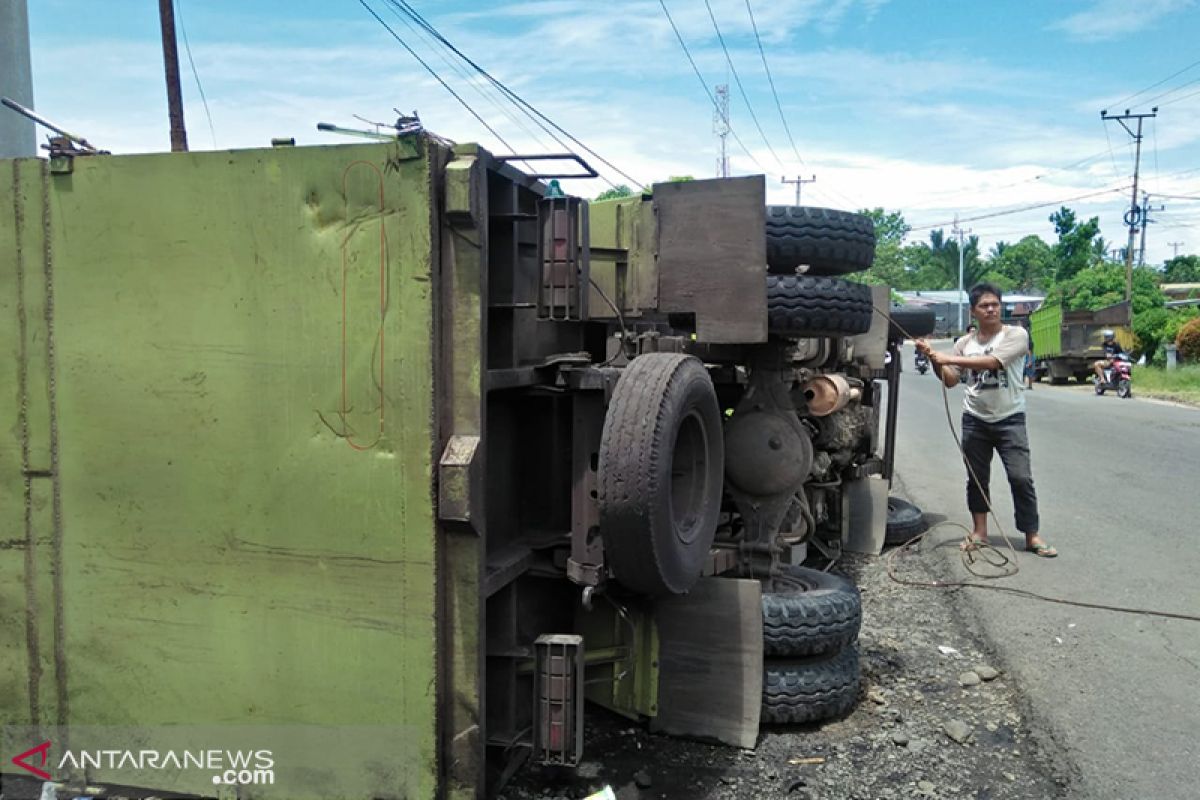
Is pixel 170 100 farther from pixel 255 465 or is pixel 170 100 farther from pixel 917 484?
pixel 255 465

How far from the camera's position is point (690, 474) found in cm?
353

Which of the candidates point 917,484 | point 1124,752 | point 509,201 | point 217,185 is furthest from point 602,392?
point 917,484

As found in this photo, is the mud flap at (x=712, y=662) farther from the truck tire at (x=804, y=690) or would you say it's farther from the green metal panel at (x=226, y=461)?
the green metal panel at (x=226, y=461)

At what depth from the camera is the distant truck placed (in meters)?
28.3

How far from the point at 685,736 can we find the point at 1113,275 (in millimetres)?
45179

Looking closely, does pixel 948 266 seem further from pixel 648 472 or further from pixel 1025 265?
pixel 648 472

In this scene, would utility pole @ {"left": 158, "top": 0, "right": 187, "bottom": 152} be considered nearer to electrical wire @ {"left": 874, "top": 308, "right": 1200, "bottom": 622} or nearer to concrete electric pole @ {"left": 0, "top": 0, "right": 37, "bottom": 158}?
concrete electric pole @ {"left": 0, "top": 0, "right": 37, "bottom": 158}

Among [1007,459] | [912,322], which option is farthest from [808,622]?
[912,322]

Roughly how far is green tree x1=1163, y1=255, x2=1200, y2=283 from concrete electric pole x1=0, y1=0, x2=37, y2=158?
269 feet

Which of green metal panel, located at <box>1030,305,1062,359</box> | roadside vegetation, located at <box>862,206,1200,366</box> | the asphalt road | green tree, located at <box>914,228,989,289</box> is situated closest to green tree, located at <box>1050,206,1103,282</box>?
roadside vegetation, located at <box>862,206,1200,366</box>

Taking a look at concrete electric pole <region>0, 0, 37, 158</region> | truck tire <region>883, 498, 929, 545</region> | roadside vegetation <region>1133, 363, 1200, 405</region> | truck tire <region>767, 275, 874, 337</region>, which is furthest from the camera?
roadside vegetation <region>1133, 363, 1200, 405</region>

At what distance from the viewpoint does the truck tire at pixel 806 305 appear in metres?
4.06

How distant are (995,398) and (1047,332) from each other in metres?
25.8

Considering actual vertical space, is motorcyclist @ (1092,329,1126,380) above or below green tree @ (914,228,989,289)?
below
